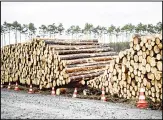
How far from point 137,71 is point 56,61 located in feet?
19.8

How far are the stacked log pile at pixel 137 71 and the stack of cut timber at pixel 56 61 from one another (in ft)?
9.28

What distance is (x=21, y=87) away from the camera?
21.8 meters

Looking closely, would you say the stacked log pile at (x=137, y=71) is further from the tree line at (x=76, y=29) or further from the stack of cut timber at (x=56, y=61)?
the tree line at (x=76, y=29)

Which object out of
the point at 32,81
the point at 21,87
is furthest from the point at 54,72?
the point at 21,87

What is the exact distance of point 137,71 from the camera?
43.8ft

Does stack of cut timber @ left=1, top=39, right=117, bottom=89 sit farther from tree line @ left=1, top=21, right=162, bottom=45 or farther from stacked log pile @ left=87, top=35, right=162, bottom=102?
tree line @ left=1, top=21, right=162, bottom=45

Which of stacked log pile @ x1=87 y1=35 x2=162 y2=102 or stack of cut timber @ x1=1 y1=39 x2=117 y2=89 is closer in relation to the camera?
stacked log pile @ x1=87 y1=35 x2=162 y2=102

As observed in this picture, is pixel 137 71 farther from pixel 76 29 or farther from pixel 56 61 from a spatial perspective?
pixel 76 29

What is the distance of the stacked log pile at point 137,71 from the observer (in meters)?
12.2

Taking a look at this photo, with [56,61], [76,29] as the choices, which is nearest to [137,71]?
[56,61]

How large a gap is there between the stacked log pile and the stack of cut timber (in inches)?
111

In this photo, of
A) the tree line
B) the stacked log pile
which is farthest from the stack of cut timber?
the tree line

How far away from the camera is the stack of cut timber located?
18000 millimetres

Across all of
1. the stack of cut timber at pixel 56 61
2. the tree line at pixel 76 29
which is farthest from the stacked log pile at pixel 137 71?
the tree line at pixel 76 29
